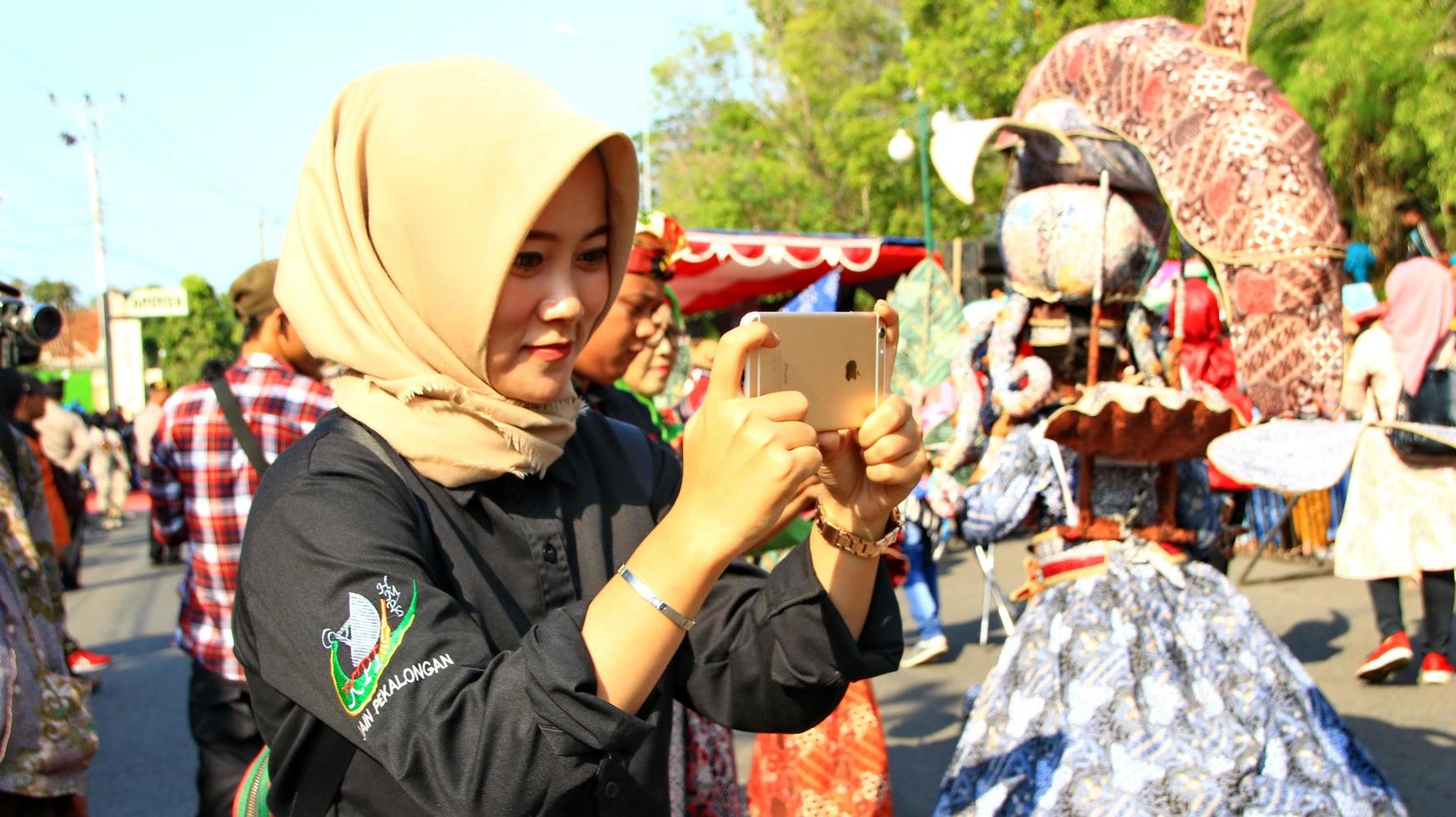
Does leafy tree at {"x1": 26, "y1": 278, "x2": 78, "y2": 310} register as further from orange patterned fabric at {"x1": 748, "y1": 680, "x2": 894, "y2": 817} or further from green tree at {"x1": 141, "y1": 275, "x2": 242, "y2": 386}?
orange patterned fabric at {"x1": 748, "y1": 680, "x2": 894, "y2": 817}

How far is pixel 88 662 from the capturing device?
289 inches

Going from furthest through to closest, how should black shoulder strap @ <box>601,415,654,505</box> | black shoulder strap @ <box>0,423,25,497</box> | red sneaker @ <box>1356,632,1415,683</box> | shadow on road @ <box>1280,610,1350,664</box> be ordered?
shadow on road @ <box>1280,610,1350,664</box> < red sneaker @ <box>1356,632,1415,683</box> < black shoulder strap @ <box>0,423,25,497</box> < black shoulder strap @ <box>601,415,654,505</box>

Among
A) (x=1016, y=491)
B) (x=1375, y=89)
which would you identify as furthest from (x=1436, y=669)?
(x=1375, y=89)

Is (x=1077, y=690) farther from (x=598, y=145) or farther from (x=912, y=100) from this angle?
(x=912, y=100)

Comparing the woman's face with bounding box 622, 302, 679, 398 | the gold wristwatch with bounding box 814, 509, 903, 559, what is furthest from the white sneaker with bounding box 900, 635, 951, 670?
the gold wristwatch with bounding box 814, 509, 903, 559

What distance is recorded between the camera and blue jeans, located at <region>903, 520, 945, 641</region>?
6656 mm

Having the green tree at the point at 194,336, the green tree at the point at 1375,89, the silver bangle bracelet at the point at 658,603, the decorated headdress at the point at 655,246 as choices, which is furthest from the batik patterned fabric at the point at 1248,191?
the green tree at the point at 194,336

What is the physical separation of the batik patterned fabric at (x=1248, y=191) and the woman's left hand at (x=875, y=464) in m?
2.70

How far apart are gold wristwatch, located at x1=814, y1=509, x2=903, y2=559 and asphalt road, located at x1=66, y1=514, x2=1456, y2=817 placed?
320 centimetres

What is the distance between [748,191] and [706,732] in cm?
2308

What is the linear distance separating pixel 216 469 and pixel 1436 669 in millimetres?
5373

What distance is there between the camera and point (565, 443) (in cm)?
181

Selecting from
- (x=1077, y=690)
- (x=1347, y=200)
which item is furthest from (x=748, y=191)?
(x=1077, y=690)

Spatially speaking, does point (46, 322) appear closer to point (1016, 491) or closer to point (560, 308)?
point (560, 308)
